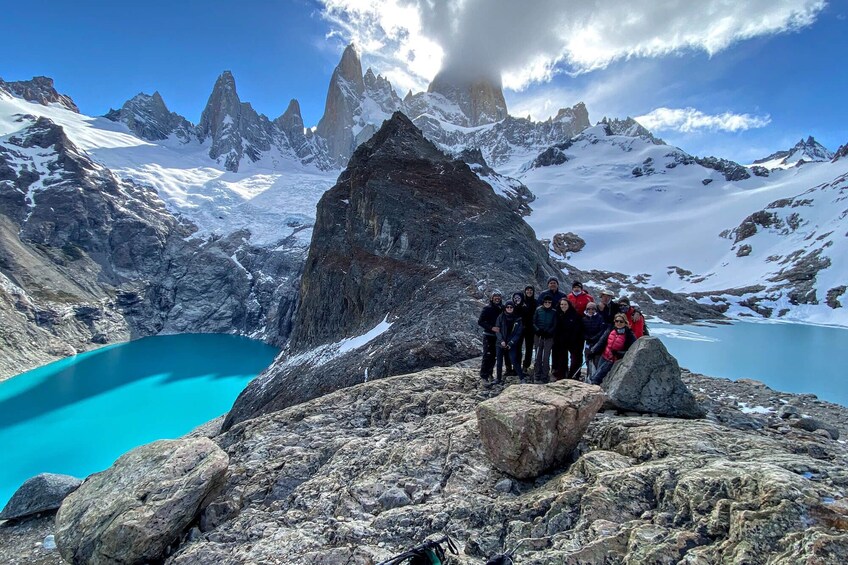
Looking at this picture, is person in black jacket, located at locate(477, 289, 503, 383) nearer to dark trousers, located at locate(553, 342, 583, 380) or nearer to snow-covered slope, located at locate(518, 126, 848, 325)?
dark trousers, located at locate(553, 342, 583, 380)

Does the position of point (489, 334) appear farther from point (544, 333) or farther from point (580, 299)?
point (580, 299)

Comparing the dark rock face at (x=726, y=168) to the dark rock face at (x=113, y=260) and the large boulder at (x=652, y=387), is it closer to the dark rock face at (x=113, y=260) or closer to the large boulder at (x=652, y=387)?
the dark rock face at (x=113, y=260)

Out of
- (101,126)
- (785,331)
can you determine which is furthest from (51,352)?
(101,126)

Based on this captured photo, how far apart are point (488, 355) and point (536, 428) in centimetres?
511

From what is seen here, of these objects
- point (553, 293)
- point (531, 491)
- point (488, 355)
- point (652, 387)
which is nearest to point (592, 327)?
point (553, 293)

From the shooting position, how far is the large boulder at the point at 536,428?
6418 millimetres

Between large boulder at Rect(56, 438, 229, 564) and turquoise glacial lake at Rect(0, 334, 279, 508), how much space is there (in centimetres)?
2961

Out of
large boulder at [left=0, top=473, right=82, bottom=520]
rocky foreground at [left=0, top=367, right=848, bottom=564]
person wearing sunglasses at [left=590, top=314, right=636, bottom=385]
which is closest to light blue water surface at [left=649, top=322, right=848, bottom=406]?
rocky foreground at [left=0, top=367, right=848, bottom=564]

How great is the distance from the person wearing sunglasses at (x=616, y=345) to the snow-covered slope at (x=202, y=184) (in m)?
116

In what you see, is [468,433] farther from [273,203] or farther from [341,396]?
[273,203]

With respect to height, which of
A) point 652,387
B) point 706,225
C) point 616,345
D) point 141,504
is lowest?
point 141,504

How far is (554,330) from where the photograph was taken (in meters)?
10.4

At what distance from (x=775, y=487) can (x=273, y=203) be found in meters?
155

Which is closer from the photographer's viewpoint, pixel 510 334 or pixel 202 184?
pixel 510 334
